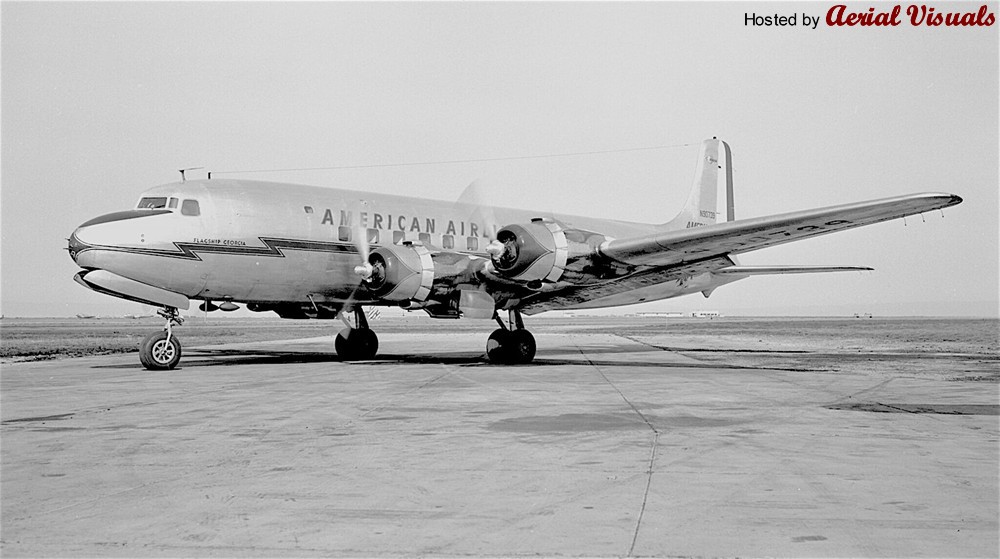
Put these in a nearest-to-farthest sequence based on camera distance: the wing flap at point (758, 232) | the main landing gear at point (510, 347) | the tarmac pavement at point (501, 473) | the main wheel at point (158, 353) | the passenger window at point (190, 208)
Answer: the tarmac pavement at point (501, 473)
the wing flap at point (758, 232)
the main wheel at point (158, 353)
the passenger window at point (190, 208)
the main landing gear at point (510, 347)

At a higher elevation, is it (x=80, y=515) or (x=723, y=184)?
(x=723, y=184)

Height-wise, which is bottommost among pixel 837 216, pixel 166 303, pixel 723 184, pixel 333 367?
pixel 333 367

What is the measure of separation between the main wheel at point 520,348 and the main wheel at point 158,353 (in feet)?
24.1

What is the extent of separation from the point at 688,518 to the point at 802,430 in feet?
12.8

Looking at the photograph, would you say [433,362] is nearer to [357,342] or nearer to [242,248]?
[357,342]

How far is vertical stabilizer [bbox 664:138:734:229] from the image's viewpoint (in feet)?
86.9

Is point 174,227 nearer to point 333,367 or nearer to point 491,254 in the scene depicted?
point 333,367

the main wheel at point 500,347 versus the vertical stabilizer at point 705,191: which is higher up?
the vertical stabilizer at point 705,191

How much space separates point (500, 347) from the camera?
1925 cm

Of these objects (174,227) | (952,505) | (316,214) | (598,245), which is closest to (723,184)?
(598,245)

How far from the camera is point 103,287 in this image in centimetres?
1595

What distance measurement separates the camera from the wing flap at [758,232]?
14.2 m

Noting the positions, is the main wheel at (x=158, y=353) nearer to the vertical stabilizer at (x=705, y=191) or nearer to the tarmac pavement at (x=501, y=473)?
the tarmac pavement at (x=501, y=473)

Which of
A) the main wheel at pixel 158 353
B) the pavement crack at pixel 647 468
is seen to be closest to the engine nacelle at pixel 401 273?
the main wheel at pixel 158 353
